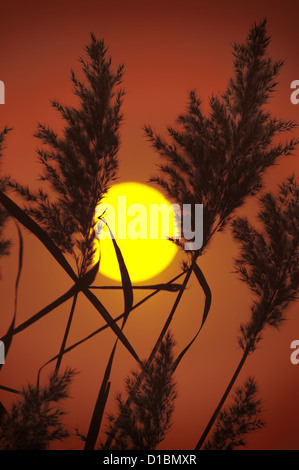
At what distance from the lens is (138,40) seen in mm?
2781

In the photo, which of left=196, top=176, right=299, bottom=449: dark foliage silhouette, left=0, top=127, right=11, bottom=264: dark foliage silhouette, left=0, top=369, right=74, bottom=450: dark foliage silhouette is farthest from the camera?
left=0, top=127, right=11, bottom=264: dark foliage silhouette

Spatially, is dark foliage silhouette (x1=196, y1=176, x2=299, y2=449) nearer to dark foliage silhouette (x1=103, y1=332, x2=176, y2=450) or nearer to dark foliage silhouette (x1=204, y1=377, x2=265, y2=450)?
dark foliage silhouette (x1=204, y1=377, x2=265, y2=450)

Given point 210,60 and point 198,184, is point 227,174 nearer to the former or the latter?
point 198,184

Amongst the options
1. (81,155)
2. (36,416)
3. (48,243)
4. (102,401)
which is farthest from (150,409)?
(81,155)

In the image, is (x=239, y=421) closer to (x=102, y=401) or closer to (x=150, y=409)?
(x=150, y=409)

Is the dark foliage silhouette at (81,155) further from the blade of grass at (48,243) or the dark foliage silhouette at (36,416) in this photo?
the dark foliage silhouette at (36,416)

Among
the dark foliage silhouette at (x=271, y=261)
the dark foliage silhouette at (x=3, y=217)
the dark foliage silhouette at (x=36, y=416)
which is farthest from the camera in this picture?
the dark foliage silhouette at (x=3, y=217)

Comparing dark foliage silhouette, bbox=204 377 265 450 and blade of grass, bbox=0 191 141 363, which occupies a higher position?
blade of grass, bbox=0 191 141 363

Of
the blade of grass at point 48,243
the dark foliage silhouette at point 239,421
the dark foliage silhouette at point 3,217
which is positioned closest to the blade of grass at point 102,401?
the blade of grass at point 48,243

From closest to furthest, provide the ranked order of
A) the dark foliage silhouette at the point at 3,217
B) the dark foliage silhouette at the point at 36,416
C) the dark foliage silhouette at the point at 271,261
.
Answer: the dark foliage silhouette at the point at 36,416
the dark foliage silhouette at the point at 271,261
the dark foliage silhouette at the point at 3,217

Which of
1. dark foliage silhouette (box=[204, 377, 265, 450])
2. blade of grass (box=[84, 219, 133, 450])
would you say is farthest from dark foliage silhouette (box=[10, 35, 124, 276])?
dark foliage silhouette (box=[204, 377, 265, 450])

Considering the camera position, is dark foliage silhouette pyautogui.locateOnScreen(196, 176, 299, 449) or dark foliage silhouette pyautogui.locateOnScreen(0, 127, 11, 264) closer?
dark foliage silhouette pyautogui.locateOnScreen(196, 176, 299, 449)

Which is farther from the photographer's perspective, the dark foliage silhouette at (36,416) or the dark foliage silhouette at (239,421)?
the dark foliage silhouette at (239,421)

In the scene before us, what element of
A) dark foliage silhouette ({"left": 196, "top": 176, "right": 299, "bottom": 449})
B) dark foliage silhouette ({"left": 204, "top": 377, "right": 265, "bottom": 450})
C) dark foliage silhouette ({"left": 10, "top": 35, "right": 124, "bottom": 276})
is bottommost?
dark foliage silhouette ({"left": 204, "top": 377, "right": 265, "bottom": 450})
